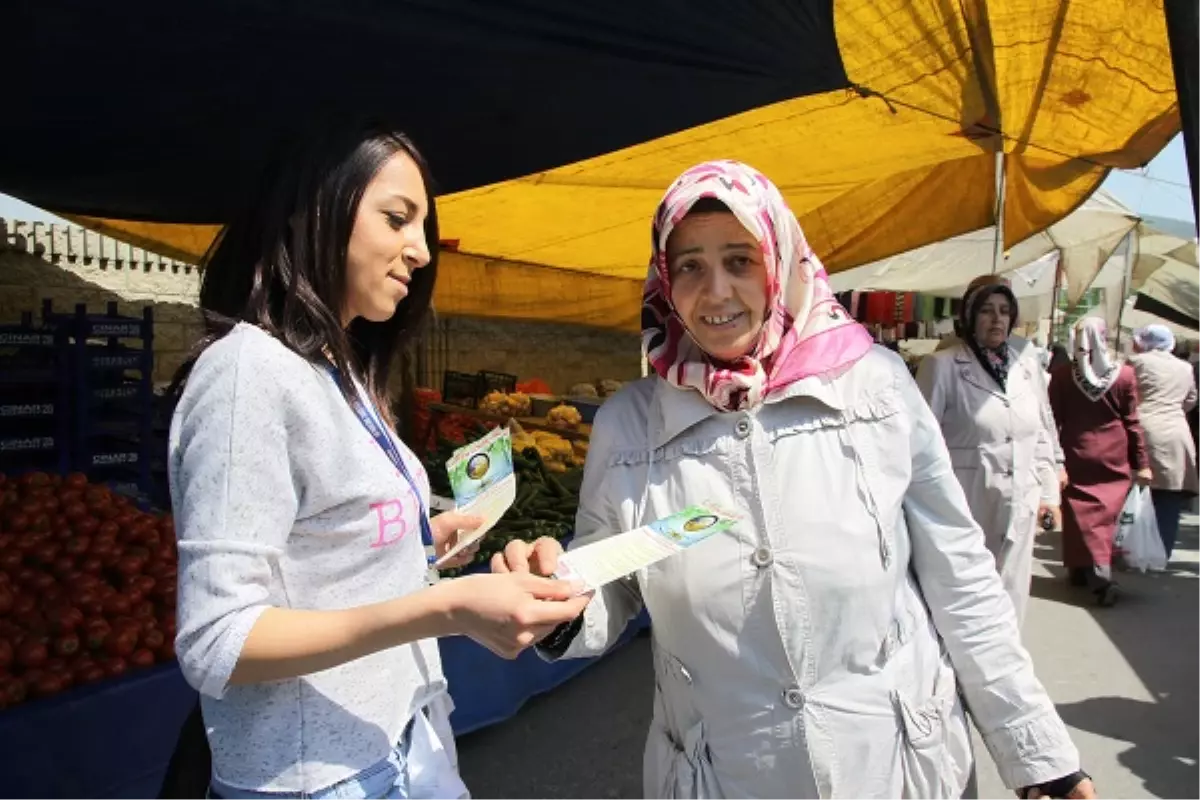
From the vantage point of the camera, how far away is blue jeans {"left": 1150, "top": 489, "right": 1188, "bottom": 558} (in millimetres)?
6630

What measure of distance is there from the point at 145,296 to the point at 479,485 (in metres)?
7.33

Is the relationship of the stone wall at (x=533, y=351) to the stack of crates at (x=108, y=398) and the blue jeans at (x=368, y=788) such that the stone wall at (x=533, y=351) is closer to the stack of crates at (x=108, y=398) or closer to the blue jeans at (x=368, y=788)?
the stack of crates at (x=108, y=398)

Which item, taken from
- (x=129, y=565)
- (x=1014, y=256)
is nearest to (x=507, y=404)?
(x=129, y=565)

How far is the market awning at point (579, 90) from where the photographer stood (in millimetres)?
2611

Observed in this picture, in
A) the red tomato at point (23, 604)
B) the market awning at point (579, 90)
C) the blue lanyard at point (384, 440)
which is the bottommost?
the red tomato at point (23, 604)

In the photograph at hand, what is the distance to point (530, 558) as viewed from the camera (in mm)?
1326

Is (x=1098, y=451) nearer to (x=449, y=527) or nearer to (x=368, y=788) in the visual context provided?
(x=449, y=527)

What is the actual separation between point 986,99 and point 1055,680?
329 centimetres

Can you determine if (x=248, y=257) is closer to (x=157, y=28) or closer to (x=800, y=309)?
(x=800, y=309)

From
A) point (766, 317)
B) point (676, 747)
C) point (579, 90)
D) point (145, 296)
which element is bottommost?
point (676, 747)

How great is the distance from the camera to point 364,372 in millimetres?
1487

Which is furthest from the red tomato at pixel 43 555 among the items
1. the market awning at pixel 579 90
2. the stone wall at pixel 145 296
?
the market awning at pixel 579 90

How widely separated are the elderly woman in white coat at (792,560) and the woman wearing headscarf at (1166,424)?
617cm

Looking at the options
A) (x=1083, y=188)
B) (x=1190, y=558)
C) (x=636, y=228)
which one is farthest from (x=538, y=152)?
(x=1190, y=558)
